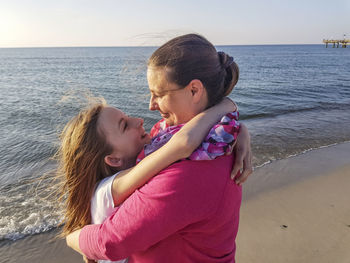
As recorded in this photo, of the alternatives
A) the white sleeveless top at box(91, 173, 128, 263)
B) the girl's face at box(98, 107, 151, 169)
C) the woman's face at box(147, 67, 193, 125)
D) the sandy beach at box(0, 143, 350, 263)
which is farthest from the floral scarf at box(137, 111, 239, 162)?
the sandy beach at box(0, 143, 350, 263)

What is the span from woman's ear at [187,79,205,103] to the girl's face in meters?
0.50

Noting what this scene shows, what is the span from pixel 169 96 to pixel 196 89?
16 cm

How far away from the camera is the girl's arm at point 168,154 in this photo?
1341mm

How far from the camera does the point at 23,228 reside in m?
5.04

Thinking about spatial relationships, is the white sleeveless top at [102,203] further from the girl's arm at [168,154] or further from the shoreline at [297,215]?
the shoreline at [297,215]

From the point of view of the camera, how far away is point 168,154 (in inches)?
53.1

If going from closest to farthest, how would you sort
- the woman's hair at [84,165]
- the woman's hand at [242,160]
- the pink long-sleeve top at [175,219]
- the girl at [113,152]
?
the pink long-sleeve top at [175,219], the girl at [113,152], the woman's hand at [242,160], the woman's hair at [84,165]

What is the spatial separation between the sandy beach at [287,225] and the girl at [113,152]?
3.01 meters

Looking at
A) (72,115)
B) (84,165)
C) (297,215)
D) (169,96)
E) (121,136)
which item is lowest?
(297,215)

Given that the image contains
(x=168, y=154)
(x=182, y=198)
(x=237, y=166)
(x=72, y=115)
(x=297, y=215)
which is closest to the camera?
(x=182, y=198)

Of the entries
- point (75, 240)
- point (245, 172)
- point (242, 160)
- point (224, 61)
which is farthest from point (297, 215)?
point (75, 240)

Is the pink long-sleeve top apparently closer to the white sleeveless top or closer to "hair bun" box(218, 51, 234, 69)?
the white sleeveless top

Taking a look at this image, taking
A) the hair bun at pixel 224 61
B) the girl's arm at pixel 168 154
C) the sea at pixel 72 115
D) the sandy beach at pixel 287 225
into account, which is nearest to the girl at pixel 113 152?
the girl's arm at pixel 168 154

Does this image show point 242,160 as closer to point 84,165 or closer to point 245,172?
point 245,172
